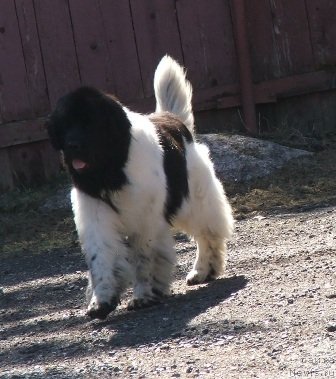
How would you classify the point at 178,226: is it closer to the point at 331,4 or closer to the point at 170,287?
the point at 170,287

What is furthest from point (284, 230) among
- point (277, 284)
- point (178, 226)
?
point (277, 284)

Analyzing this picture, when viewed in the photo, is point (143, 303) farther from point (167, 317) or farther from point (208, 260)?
point (208, 260)

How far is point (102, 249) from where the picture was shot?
22.6 feet

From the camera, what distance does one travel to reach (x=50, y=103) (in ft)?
37.5

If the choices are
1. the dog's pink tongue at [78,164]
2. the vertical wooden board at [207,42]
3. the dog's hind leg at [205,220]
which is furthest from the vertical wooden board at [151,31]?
the dog's pink tongue at [78,164]

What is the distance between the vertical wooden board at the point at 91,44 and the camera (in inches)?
450

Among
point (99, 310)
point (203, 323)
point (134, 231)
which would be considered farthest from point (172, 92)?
point (203, 323)

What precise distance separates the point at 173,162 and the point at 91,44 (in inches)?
174

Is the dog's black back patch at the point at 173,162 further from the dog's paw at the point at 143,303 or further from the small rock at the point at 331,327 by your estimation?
the small rock at the point at 331,327

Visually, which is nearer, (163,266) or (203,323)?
(203,323)

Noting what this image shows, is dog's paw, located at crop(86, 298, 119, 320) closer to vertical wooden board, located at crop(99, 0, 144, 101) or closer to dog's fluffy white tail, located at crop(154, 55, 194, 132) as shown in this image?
dog's fluffy white tail, located at crop(154, 55, 194, 132)

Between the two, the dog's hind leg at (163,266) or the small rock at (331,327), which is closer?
the small rock at (331,327)

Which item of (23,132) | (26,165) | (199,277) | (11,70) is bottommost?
(199,277)

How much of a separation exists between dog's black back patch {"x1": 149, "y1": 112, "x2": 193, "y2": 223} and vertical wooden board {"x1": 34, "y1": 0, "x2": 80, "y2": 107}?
151 inches
